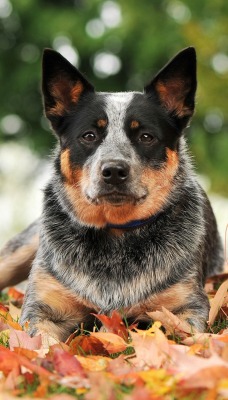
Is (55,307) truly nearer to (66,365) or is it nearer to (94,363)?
(94,363)

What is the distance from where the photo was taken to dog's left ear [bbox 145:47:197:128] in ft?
13.9

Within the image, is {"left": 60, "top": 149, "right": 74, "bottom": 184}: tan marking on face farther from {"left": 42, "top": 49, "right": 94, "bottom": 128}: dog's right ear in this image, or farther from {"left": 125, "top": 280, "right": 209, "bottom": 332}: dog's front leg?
{"left": 125, "top": 280, "right": 209, "bottom": 332}: dog's front leg

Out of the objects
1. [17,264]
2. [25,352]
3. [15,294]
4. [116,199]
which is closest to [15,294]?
[15,294]

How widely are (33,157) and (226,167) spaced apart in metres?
6.26

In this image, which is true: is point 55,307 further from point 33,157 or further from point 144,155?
point 33,157

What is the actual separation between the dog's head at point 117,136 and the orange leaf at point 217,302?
0.57 m

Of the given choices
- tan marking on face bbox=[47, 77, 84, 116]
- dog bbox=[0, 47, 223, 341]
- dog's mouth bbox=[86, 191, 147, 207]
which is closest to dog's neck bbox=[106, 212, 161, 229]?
dog bbox=[0, 47, 223, 341]

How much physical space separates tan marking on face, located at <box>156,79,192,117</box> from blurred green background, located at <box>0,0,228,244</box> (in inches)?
330

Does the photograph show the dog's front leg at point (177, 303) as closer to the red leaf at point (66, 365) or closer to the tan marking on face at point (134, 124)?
the tan marking on face at point (134, 124)

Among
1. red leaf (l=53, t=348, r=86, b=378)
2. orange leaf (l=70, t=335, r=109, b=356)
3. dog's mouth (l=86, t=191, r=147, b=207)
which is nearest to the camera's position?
red leaf (l=53, t=348, r=86, b=378)

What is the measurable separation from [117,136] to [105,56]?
13.0 m

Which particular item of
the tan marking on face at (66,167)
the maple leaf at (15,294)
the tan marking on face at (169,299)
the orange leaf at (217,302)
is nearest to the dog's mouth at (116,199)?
the tan marking on face at (66,167)

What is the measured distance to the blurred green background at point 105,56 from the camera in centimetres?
1308

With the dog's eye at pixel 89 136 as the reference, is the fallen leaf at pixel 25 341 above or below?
below
